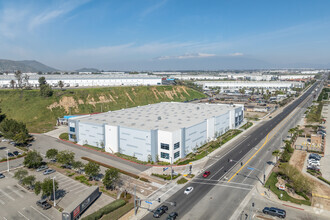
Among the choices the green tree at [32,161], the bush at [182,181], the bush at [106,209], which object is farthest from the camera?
the green tree at [32,161]

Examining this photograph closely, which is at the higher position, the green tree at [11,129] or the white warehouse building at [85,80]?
the white warehouse building at [85,80]

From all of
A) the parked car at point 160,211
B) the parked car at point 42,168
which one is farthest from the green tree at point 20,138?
the parked car at point 160,211

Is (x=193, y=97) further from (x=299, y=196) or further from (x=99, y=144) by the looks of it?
(x=299, y=196)

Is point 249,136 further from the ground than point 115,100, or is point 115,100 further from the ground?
point 115,100


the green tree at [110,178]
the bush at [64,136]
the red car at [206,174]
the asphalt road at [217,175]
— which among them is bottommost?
the asphalt road at [217,175]

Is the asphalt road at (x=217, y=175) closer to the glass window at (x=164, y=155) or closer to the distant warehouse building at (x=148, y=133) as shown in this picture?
the distant warehouse building at (x=148, y=133)

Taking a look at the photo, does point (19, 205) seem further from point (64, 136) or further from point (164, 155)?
point (64, 136)

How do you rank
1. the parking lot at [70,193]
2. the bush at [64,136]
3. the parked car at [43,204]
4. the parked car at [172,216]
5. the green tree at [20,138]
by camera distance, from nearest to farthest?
the parked car at [172,216] < the parked car at [43,204] < the parking lot at [70,193] < the green tree at [20,138] < the bush at [64,136]

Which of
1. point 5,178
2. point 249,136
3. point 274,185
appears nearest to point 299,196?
point 274,185
